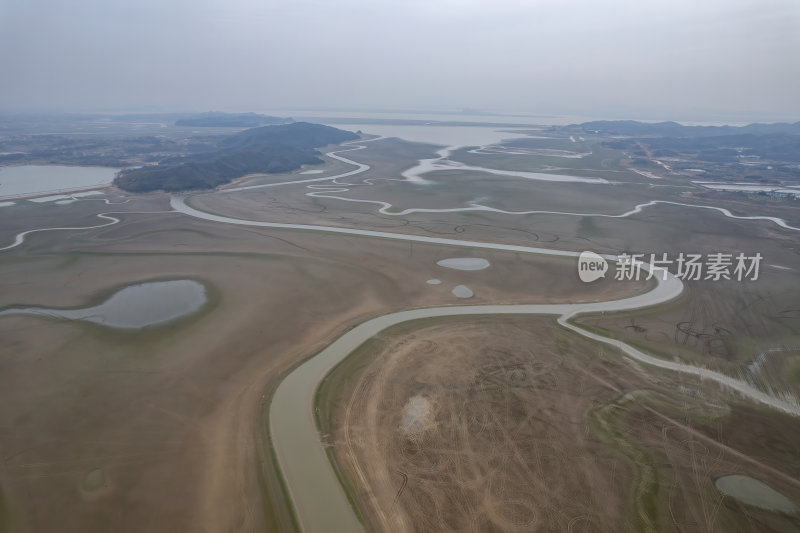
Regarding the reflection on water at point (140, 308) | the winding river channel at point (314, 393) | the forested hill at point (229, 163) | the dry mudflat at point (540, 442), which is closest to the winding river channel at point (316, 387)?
the winding river channel at point (314, 393)

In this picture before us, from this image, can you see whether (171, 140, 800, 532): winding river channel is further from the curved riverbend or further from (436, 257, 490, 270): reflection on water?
(436, 257, 490, 270): reflection on water

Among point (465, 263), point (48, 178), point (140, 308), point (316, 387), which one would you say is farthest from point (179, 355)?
point (48, 178)

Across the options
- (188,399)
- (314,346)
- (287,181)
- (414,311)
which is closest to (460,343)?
(414,311)

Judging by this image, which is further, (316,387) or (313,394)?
(316,387)

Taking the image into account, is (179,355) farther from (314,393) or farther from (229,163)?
(229,163)

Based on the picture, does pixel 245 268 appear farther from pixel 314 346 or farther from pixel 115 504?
pixel 115 504

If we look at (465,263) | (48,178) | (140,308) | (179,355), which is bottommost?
(179,355)
